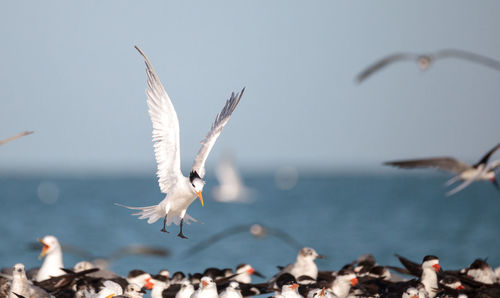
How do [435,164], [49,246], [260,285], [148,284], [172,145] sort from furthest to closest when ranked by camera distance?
[435,164] → [49,246] → [260,285] → [148,284] → [172,145]

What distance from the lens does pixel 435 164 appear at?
48.3 ft

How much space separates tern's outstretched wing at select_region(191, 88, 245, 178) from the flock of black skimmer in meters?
1.40

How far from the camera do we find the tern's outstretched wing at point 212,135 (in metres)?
10.4

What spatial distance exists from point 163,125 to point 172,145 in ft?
0.90

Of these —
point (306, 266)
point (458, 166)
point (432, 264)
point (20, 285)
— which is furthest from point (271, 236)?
point (20, 285)

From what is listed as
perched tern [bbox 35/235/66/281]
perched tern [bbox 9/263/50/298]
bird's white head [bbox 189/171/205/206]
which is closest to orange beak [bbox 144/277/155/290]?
perched tern [bbox 35/235/66/281]

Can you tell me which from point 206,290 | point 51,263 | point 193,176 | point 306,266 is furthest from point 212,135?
point 51,263

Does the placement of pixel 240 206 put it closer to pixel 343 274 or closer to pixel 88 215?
pixel 88 215

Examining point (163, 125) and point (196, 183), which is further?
point (163, 125)

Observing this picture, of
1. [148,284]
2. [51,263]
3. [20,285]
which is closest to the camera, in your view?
[20,285]

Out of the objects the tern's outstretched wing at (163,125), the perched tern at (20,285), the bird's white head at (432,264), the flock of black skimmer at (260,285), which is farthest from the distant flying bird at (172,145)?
the bird's white head at (432,264)

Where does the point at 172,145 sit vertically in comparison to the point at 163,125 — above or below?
below

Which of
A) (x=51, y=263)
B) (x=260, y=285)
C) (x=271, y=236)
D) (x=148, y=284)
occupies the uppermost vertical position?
(x=271, y=236)

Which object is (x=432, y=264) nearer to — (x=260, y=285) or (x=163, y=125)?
(x=260, y=285)
